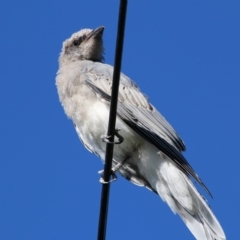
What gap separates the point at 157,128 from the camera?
7039 mm

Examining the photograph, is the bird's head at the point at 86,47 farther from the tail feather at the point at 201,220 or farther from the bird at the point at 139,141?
the tail feather at the point at 201,220

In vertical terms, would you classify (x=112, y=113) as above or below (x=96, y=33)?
below

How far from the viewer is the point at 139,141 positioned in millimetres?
7051

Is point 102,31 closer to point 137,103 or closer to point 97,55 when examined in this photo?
point 97,55

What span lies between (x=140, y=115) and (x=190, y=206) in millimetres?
1202

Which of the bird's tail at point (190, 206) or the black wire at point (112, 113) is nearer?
the black wire at point (112, 113)

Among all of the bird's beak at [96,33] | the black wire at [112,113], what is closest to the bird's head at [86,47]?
the bird's beak at [96,33]

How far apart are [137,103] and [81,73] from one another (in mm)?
865

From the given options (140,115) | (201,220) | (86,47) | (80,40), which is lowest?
(201,220)

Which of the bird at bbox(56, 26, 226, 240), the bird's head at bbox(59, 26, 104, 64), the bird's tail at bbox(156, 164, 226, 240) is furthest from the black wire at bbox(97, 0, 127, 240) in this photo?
the bird's head at bbox(59, 26, 104, 64)

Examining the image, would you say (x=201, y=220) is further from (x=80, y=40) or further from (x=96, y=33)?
(x=80, y=40)

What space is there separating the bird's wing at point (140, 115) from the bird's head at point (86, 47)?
956 mm

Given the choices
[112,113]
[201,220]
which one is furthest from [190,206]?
[112,113]

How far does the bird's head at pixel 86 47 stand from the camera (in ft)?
29.4
